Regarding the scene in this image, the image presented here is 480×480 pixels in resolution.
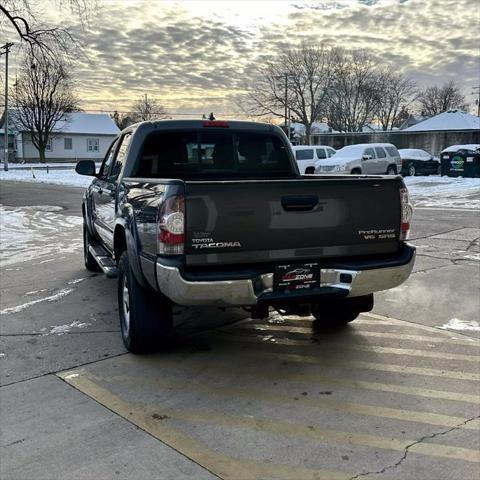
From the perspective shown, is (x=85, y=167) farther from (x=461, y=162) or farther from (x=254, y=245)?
(x=461, y=162)

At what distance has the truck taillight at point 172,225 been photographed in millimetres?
3742

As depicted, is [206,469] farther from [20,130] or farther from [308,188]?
[20,130]

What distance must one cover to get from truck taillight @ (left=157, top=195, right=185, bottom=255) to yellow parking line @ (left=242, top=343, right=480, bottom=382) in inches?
58.8

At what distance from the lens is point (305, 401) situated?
389cm

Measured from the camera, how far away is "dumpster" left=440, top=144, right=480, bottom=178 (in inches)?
1106

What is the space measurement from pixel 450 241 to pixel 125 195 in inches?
302

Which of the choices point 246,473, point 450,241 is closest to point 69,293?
point 246,473

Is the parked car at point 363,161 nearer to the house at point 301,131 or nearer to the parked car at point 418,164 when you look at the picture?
the parked car at point 418,164

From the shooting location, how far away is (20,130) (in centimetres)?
6469

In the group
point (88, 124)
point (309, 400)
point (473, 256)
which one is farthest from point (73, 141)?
point (309, 400)

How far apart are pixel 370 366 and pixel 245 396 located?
3.84 feet

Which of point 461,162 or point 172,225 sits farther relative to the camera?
point 461,162

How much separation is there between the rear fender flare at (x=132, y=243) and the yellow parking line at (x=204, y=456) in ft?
3.06

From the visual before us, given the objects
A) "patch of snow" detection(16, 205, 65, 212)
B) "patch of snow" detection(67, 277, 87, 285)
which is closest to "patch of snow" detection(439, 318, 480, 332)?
"patch of snow" detection(67, 277, 87, 285)
